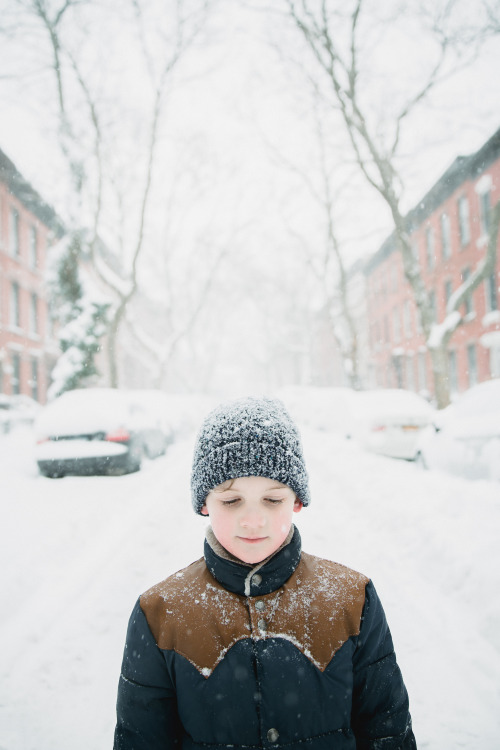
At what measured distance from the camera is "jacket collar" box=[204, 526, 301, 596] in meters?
1.44

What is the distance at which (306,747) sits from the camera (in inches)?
52.6

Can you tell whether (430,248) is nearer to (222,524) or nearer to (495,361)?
(495,361)

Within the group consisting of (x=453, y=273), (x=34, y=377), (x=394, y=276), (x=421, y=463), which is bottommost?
(x=421, y=463)

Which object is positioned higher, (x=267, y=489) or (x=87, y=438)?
(x=267, y=489)

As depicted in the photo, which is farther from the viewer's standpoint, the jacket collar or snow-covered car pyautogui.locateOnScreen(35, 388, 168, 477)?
snow-covered car pyautogui.locateOnScreen(35, 388, 168, 477)

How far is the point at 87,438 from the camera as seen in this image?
310 inches

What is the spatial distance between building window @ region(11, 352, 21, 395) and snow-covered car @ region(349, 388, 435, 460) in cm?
1838

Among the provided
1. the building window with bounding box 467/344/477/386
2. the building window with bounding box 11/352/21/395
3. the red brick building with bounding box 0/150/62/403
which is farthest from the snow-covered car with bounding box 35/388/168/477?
the building window with bounding box 467/344/477/386

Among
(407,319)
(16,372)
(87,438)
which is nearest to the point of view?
(87,438)

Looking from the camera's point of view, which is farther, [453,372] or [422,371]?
[422,371]

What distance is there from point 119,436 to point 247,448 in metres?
6.88

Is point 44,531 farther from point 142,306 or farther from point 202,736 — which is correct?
point 142,306

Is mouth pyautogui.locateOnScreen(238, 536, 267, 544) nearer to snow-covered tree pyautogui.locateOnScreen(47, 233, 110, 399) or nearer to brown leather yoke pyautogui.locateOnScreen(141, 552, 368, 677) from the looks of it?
brown leather yoke pyautogui.locateOnScreen(141, 552, 368, 677)

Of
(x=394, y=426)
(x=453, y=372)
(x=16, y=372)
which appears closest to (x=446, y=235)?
(x=453, y=372)
